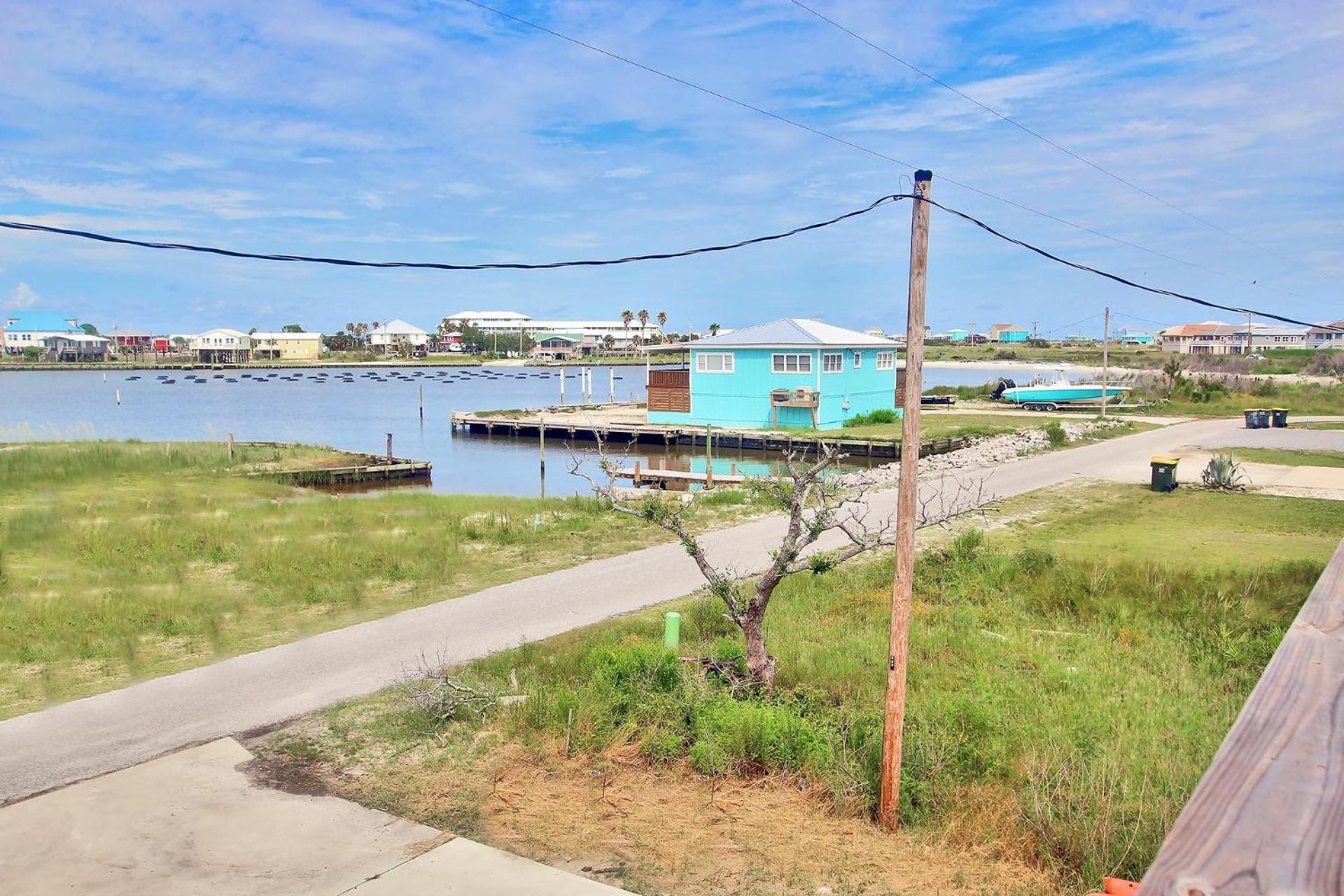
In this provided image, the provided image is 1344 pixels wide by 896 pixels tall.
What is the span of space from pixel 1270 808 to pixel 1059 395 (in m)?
52.3

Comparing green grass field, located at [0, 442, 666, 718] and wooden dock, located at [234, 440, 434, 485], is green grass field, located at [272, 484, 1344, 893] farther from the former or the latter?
wooden dock, located at [234, 440, 434, 485]

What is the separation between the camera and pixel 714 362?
144 ft

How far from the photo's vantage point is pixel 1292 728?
1.57m

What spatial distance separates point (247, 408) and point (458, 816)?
75119 mm

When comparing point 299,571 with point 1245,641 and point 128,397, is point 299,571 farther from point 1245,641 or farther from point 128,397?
point 128,397

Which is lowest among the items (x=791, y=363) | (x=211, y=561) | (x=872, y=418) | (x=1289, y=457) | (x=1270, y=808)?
(x=211, y=561)

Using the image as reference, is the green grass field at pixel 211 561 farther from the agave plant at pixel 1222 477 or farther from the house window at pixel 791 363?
the house window at pixel 791 363

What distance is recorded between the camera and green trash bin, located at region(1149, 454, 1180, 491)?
21828mm

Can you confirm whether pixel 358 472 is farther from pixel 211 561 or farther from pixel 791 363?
pixel 211 561

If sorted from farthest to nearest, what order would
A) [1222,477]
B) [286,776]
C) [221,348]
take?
[221,348] → [1222,477] → [286,776]

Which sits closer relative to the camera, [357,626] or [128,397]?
[357,626]

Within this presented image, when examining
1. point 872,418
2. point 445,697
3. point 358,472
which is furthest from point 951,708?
point 872,418

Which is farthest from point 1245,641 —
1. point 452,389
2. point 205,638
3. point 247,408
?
point 452,389

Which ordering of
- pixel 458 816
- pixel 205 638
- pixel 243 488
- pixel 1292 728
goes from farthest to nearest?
pixel 243 488 → pixel 205 638 → pixel 458 816 → pixel 1292 728
